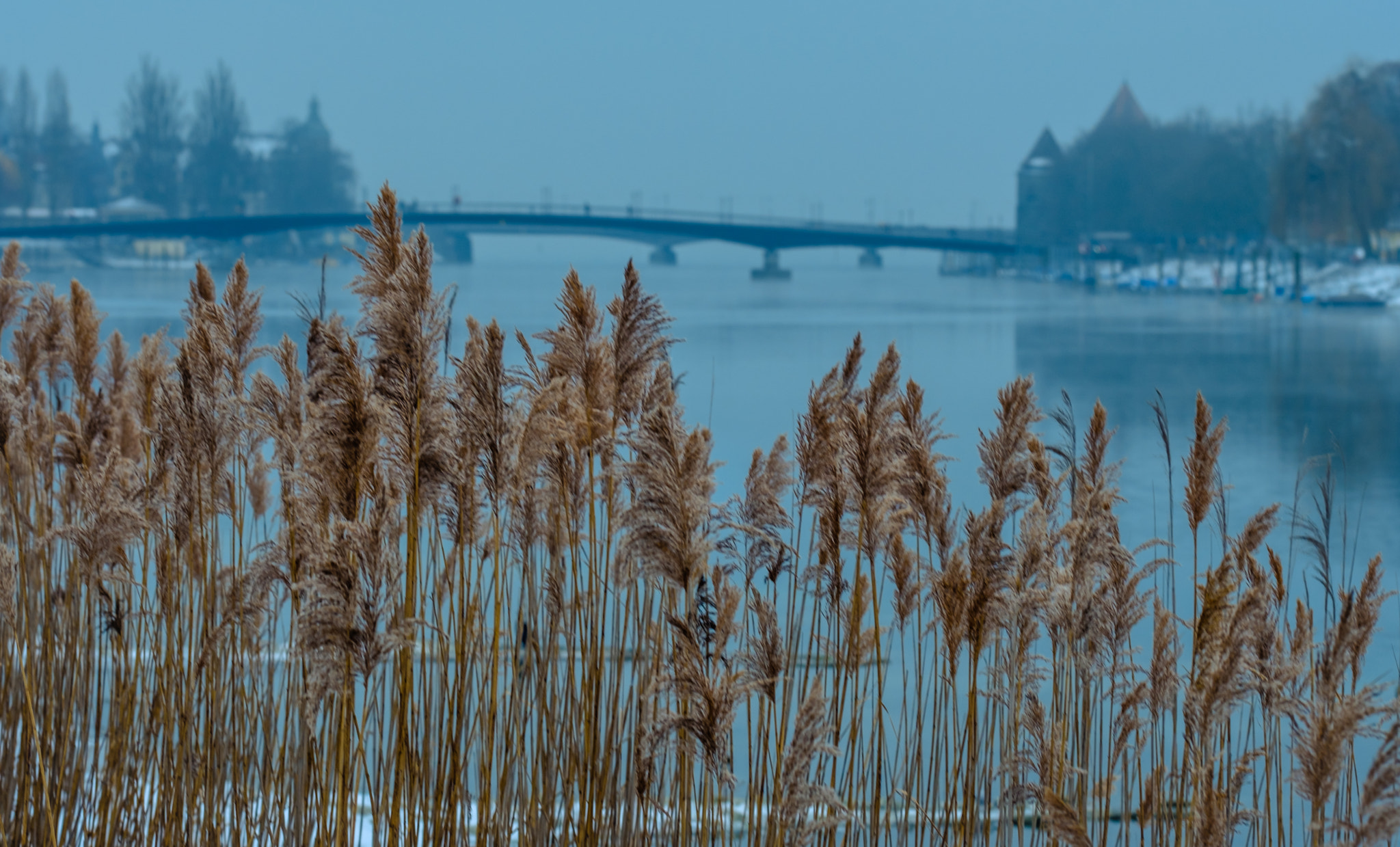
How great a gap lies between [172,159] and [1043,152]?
63449 mm

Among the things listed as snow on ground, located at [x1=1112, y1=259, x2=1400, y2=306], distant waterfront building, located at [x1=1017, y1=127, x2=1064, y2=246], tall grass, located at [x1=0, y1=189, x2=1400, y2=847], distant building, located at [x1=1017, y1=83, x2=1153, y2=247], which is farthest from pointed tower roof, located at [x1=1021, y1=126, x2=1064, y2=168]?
tall grass, located at [x1=0, y1=189, x2=1400, y2=847]

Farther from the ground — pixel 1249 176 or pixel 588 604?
pixel 1249 176

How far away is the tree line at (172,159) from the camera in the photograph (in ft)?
189

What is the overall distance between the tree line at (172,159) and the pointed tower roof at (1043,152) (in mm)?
53098

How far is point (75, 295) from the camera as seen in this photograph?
2.93 meters

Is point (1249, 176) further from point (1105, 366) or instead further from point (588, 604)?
point (588, 604)

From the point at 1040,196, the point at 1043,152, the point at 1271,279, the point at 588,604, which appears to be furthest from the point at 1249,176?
the point at 588,604

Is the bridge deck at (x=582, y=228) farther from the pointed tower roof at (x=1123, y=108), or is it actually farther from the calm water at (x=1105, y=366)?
the pointed tower roof at (x=1123, y=108)

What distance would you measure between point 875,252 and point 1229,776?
284ft

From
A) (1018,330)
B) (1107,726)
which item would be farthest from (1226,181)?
(1107,726)

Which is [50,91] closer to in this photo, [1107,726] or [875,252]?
[875,252]

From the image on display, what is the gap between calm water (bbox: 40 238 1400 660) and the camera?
366 inches

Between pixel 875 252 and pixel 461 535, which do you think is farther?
pixel 875 252

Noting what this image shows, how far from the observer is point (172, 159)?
60281mm
